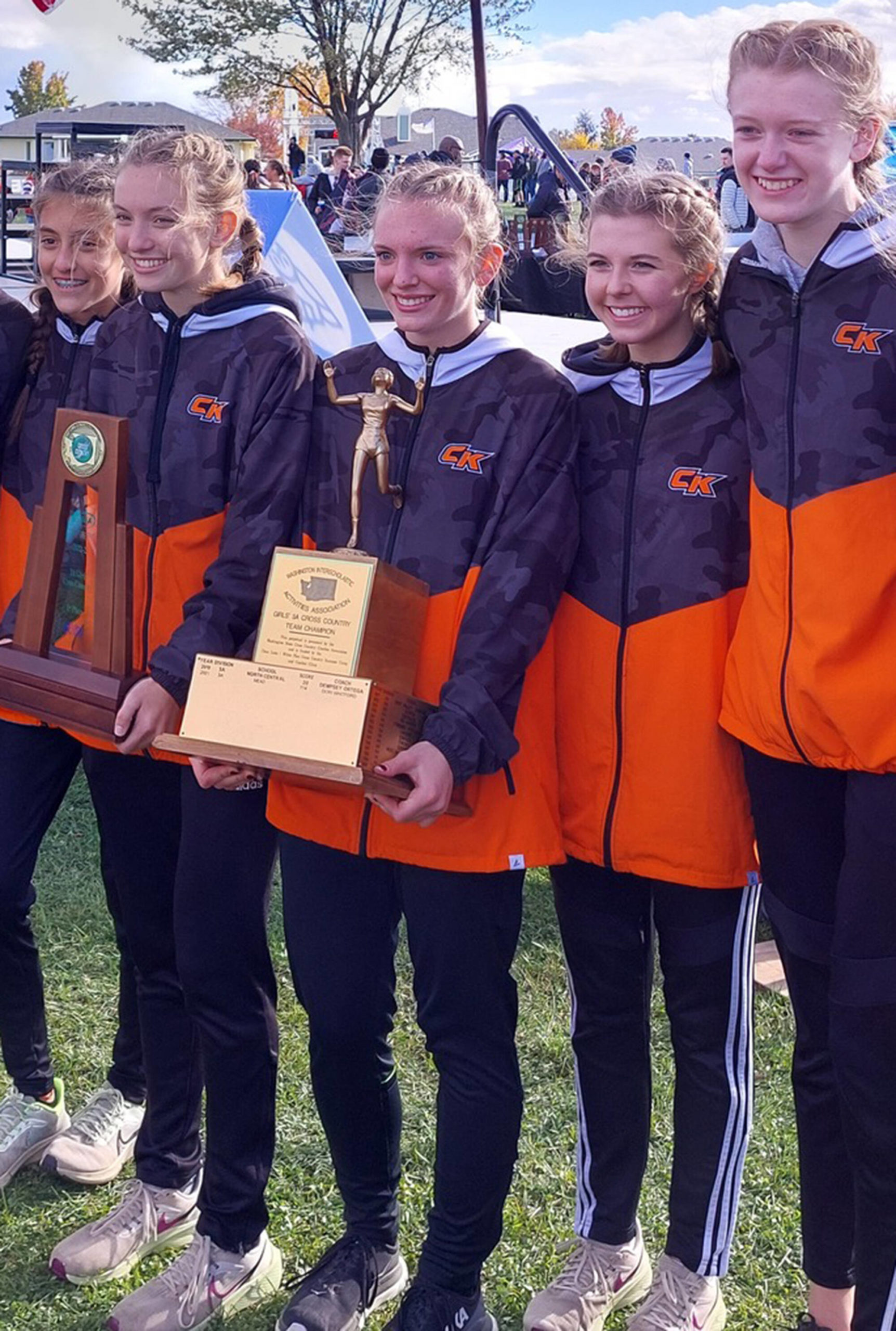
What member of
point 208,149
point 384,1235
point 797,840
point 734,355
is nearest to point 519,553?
point 734,355

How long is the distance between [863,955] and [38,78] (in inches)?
3355

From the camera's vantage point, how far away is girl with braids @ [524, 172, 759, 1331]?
2443 mm

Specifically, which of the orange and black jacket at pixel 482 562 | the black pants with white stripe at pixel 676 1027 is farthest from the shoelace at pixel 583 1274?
the orange and black jacket at pixel 482 562

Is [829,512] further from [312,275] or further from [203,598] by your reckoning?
[312,275]

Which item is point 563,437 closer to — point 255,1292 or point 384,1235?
point 384,1235

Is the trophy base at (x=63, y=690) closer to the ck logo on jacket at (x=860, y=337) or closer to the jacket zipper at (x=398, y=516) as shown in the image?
the jacket zipper at (x=398, y=516)

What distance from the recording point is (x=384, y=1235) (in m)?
2.76

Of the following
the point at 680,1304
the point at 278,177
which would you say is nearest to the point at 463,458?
the point at 680,1304

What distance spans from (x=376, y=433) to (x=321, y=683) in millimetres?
456

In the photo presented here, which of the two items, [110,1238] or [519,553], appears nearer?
[519,553]

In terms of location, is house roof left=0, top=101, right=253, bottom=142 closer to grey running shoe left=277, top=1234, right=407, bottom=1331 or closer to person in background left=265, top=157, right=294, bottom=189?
person in background left=265, top=157, right=294, bottom=189

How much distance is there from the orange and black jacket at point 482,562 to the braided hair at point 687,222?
0.81 ft

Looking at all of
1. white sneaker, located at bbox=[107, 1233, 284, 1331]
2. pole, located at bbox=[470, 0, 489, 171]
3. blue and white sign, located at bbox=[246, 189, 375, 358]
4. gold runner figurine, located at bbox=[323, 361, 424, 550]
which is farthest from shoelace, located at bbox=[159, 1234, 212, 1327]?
pole, located at bbox=[470, 0, 489, 171]

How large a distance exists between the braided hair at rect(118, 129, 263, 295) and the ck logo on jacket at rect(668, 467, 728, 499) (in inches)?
36.5
